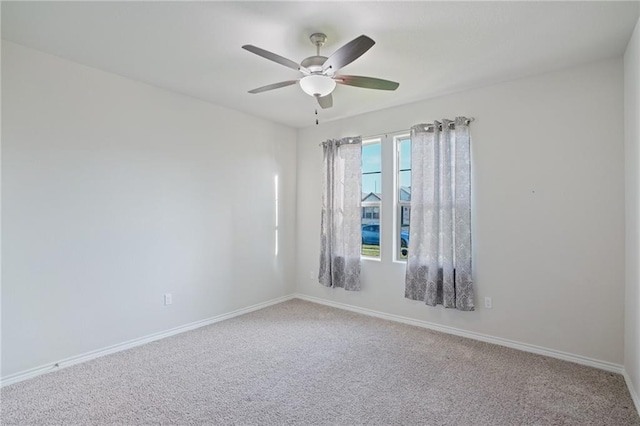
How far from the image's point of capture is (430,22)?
2227 millimetres

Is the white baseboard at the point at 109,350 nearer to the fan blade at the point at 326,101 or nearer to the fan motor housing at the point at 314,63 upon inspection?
the fan blade at the point at 326,101

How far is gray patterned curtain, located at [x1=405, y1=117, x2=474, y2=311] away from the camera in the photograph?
3.39 meters

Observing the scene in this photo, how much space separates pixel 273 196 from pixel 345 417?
3168 millimetres

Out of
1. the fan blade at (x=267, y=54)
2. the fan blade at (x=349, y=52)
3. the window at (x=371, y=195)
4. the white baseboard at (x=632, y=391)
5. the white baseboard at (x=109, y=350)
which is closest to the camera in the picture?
the fan blade at (x=349, y=52)

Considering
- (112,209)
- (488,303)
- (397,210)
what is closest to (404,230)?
(397,210)

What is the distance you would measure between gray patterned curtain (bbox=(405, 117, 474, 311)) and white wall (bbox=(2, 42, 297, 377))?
83.8 inches

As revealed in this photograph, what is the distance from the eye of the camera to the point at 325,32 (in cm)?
234

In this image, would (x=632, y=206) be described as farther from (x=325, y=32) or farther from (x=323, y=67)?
(x=325, y=32)

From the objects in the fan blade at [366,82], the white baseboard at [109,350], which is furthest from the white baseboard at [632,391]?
the white baseboard at [109,350]

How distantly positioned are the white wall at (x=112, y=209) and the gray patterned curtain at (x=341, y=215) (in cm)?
98

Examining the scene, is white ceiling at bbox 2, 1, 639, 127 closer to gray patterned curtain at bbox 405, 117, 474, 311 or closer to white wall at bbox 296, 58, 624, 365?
white wall at bbox 296, 58, 624, 365

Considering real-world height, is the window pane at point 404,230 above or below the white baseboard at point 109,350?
above

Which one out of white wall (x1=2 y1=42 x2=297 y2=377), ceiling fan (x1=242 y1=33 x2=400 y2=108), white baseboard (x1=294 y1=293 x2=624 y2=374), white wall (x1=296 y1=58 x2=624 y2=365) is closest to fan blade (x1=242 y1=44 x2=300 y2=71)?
ceiling fan (x1=242 y1=33 x2=400 y2=108)

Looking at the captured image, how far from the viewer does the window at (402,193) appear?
4.00m
